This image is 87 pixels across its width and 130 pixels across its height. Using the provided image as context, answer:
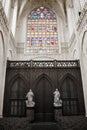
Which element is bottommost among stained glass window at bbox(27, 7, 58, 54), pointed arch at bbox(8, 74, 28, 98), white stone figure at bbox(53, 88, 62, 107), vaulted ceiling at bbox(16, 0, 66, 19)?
white stone figure at bbox(53, 88, 62, 107)

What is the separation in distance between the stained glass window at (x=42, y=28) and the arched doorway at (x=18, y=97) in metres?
7.18

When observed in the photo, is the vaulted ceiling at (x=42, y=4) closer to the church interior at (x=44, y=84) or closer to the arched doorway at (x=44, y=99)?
the church interior at (x=44, y=84)

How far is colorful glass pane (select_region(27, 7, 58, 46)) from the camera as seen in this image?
1777 cm

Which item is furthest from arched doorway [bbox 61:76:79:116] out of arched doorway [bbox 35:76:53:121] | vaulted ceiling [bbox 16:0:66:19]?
vaulted ceiling [bbox 16:0:66:19]

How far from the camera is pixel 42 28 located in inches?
725

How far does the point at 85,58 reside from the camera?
11141 mm

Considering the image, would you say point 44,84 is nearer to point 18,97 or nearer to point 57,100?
point 57,100

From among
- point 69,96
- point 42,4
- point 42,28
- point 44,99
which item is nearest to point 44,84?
point 44,99

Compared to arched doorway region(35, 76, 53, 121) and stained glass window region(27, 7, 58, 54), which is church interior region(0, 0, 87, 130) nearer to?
arched doorway region(35, 76, 53, 121)

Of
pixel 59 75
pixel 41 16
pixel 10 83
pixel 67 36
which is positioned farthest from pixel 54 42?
pixel 10 83

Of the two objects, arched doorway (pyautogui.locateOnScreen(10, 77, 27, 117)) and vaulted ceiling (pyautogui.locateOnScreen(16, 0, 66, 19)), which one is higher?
vaulted ceiling (pyautogui.locateOnScreen(16, 0, 66, 19))

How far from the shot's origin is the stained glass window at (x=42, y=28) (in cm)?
1773

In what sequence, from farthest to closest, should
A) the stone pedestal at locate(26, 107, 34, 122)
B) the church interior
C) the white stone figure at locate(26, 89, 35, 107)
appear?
the church interior < the white stone figure at locate(26, 89, 35, 107) < the stone pedestal at locate(26, 107, 34, 122)

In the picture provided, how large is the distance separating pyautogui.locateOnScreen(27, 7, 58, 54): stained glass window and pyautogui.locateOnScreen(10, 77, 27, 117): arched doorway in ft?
23.6
